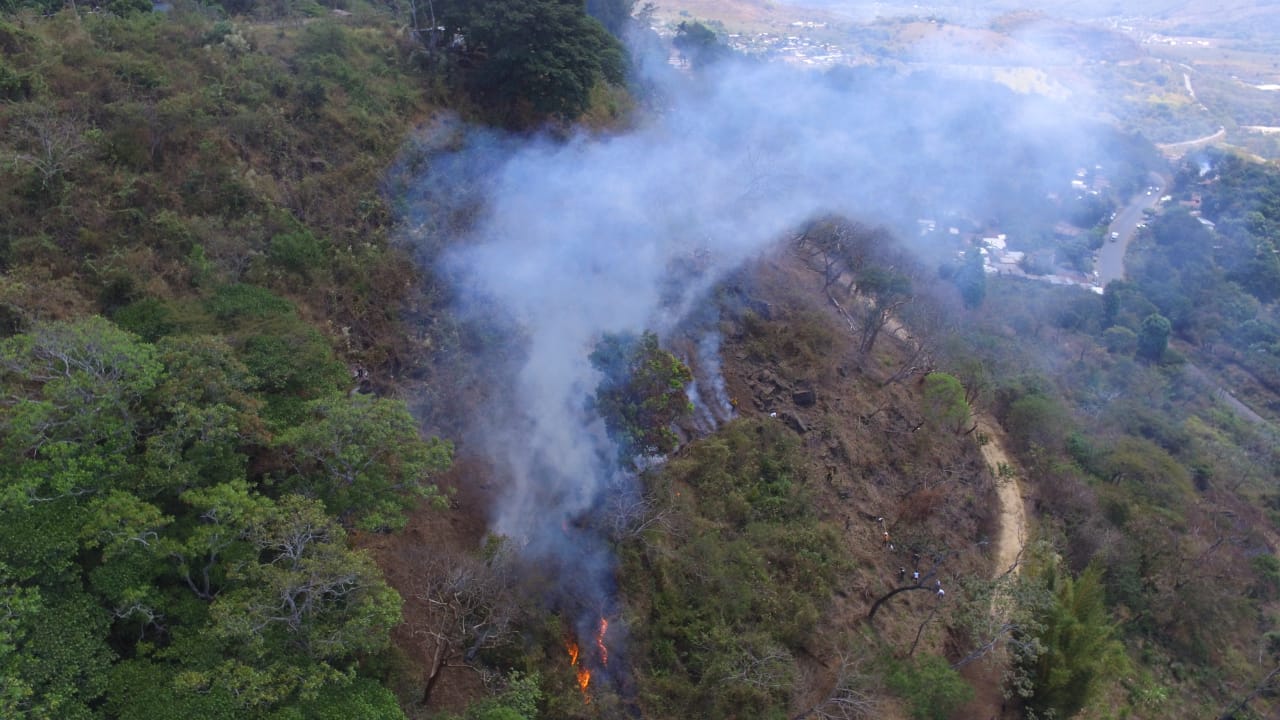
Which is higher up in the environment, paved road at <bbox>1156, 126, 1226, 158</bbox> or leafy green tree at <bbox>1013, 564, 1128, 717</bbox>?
leafy green tree at <bbox>1013, 564, 1128, 717</bbox>

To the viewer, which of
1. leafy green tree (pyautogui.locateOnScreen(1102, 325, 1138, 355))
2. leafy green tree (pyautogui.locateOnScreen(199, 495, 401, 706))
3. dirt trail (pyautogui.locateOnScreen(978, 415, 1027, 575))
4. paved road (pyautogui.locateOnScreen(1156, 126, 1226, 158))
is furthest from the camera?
paved road (pyautogui.locateOnScreen(1156, 126, 1226, 158))

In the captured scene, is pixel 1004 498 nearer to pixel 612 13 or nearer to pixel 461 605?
pixel 461 605

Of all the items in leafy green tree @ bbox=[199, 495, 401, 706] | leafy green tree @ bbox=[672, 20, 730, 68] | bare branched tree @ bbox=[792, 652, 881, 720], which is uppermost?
leafy green tree @ bbox=[199, 495, 401, 706]

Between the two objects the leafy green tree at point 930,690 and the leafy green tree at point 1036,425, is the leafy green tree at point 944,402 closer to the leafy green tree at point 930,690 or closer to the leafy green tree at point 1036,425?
the leafy green tree at point 1036,425

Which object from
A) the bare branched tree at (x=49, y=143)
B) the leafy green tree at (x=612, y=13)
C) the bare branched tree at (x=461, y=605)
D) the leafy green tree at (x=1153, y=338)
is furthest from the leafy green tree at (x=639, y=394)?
the leafy green tree at (x=1153, y=338)

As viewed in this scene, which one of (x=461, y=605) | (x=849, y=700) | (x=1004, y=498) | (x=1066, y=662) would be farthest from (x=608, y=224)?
(x=1066, y=662)

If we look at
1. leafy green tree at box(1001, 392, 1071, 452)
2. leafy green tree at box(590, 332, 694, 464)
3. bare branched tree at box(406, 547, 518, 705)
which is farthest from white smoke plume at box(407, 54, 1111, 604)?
leafy green tree at box(1001, 392, 1071, 452)

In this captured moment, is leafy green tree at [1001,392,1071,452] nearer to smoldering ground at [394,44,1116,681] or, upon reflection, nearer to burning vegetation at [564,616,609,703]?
smoldering ground at [394,44,1116,681]

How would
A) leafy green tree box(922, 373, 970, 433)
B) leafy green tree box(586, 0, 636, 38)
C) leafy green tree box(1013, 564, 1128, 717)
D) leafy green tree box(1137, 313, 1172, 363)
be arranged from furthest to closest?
1. leafy green tree box(1137, 313, 1172, 363)
2. leafy green tree box(586, 0, 636, 38)
3. leafy green tree box(922, 373, 970, 433)
4. leafy green tree box(1013, 564, 1128, 717)

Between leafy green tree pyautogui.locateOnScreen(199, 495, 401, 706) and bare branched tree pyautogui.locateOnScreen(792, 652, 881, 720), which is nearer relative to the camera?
leafy green tree pyautogui.locateOnScreen(199, 495, 401, 706)
